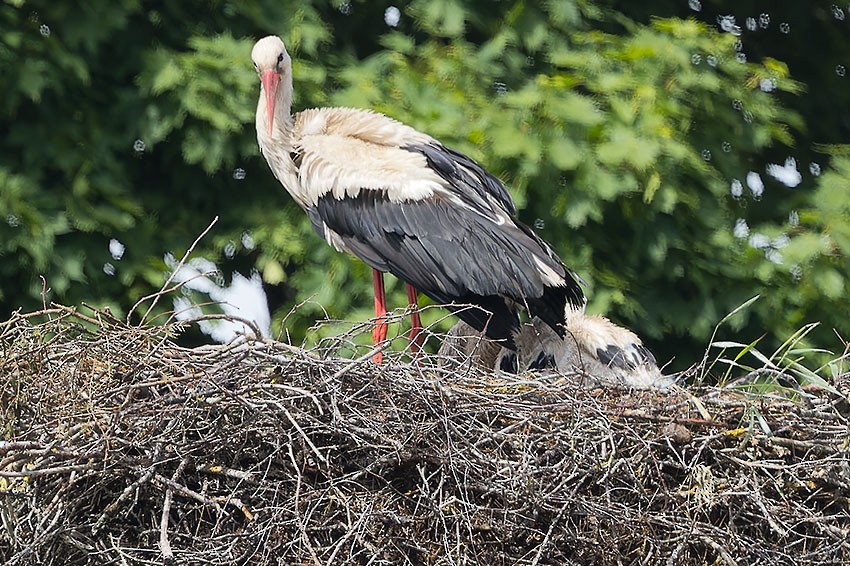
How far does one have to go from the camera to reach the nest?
3.58 meters

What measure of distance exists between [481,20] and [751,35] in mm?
1682

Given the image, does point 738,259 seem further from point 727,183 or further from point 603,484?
point 603,484

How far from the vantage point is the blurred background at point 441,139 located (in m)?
6.16

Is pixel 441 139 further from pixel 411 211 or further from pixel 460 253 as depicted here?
pixel 460 253

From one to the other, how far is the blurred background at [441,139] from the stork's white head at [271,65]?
0.65m

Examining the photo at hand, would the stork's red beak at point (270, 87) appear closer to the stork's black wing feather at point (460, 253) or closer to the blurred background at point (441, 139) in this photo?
the stork's black wing feather at point (460, 253)

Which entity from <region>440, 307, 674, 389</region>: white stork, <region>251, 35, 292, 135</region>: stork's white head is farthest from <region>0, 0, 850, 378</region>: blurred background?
<region>440, 307, 674, 389</region>: white stork

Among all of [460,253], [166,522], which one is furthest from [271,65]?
[166,522]

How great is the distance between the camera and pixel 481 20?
6688mm

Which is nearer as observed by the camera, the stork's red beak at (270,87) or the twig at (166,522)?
the twig at (166,522)

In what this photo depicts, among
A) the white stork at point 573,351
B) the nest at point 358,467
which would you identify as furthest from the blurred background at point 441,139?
the nest at point 358,467

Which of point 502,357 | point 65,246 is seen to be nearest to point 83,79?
point 65,246

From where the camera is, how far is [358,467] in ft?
12.1

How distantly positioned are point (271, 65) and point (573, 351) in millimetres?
1548
